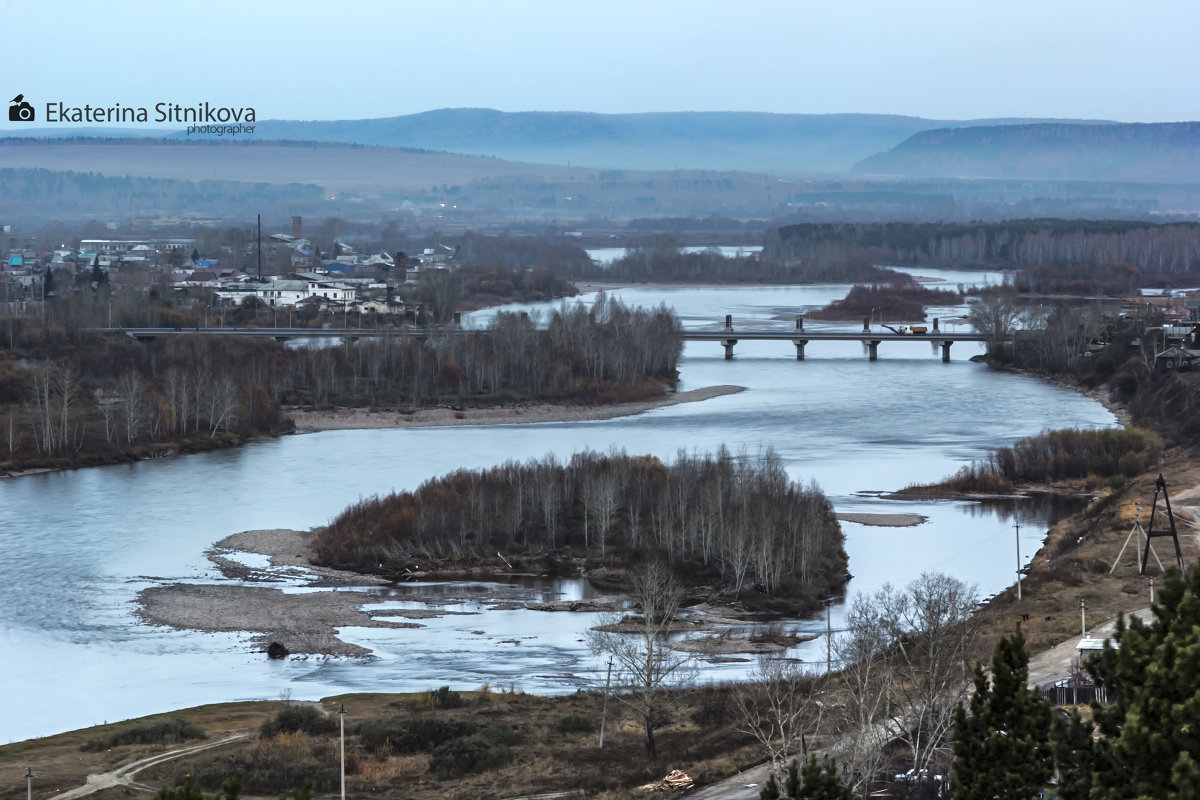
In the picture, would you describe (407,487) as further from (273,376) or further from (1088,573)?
(273,376)

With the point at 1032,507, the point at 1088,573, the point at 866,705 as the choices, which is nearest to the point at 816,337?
the point at 1032,507

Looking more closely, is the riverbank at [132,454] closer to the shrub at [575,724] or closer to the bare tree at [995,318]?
the shrub at [575,724]

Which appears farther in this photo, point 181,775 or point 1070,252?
point 1070,252

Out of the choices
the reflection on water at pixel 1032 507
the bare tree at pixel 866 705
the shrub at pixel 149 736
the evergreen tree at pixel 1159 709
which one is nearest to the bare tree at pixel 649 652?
the bare tree at pixel 866 705

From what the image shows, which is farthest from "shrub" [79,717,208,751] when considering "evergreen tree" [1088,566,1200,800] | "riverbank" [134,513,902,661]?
"evergreen tree" [1088,566,1200,800]

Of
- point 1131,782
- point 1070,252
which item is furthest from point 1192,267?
point 1131,782

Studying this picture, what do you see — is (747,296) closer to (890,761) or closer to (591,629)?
(591,629)

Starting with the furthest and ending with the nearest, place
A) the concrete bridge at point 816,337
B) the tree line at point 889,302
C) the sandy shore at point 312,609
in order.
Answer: the tree line at point 889,302 < the concrete bridge at point 816,337 < the sandy shore at point 312,609
